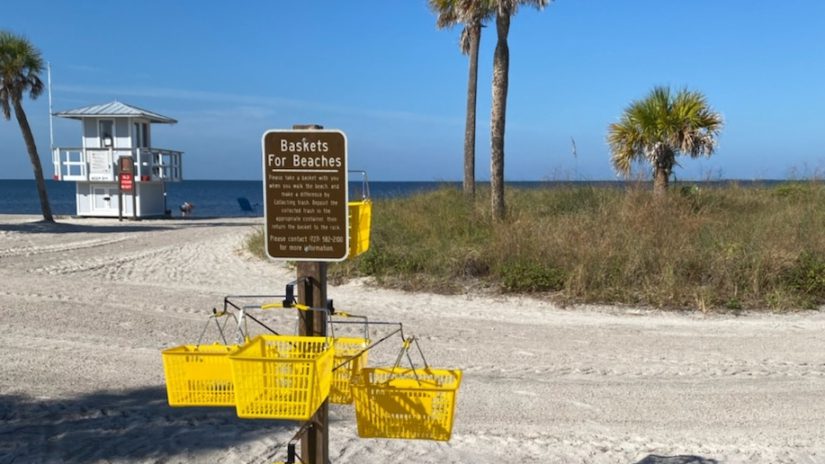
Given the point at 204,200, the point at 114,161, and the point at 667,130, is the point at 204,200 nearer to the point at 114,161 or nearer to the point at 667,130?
the point at 114,161

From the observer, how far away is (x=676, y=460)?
15.8 ft

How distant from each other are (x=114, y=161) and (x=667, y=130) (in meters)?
23.1

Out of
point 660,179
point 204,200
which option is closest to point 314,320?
point 660,179

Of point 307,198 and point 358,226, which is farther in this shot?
point 358,226

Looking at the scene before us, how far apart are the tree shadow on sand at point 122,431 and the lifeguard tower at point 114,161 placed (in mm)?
25425

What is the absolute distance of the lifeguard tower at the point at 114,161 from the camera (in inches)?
1175

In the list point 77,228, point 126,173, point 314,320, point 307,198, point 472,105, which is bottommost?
point 77,228

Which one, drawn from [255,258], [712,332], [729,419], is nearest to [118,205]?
[255,258]

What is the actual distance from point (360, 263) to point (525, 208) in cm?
521

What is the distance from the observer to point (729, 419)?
562 cm

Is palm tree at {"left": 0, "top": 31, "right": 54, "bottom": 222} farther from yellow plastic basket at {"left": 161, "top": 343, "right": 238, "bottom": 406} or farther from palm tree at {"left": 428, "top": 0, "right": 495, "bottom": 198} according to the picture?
yellow plastic basket at {"left": 161, "top": 343, "right": 238, "bottom": 406}

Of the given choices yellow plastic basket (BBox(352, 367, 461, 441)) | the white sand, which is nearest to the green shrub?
the white sand

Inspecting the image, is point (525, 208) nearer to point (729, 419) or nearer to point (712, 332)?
point (712, 332)

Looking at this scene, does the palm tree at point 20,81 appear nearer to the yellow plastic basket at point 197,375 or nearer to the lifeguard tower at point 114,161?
the lifeguard tower at point 114,161
